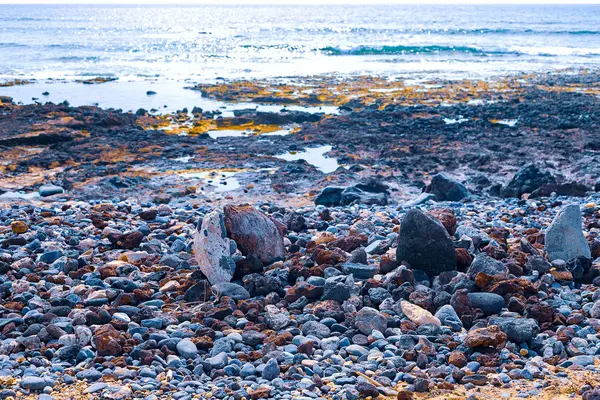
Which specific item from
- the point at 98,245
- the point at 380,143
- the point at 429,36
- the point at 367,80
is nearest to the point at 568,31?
the point at 429,36

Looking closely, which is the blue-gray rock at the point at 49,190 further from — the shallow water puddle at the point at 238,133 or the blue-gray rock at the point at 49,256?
the shallow water puddle at the point at 238,133

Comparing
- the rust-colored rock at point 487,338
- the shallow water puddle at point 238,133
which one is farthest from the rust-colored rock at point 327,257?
the shallow water puddle at point 238,133

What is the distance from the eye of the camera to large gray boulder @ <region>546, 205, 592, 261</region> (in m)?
7.79

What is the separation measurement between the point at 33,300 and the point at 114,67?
3883 cm

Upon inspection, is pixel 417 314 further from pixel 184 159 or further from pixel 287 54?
pixel 287 54

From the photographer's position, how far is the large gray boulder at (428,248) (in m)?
7.37

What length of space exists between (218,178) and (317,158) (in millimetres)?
3182

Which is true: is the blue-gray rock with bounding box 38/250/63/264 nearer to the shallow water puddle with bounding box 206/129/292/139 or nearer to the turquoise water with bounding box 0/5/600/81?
the shallow water puddle with bounding box 206/129/292/139

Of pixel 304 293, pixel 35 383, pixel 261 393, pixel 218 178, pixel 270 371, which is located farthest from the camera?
pixel 218 178

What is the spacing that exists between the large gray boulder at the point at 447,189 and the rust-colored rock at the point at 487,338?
288 inches

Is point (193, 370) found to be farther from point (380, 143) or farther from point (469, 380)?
point (380, 143)

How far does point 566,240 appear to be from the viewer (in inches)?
308

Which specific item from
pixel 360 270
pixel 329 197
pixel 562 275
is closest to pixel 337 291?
pixel 360 270

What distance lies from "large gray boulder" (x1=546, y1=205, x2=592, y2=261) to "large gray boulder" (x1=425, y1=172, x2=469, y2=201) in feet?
16.3
